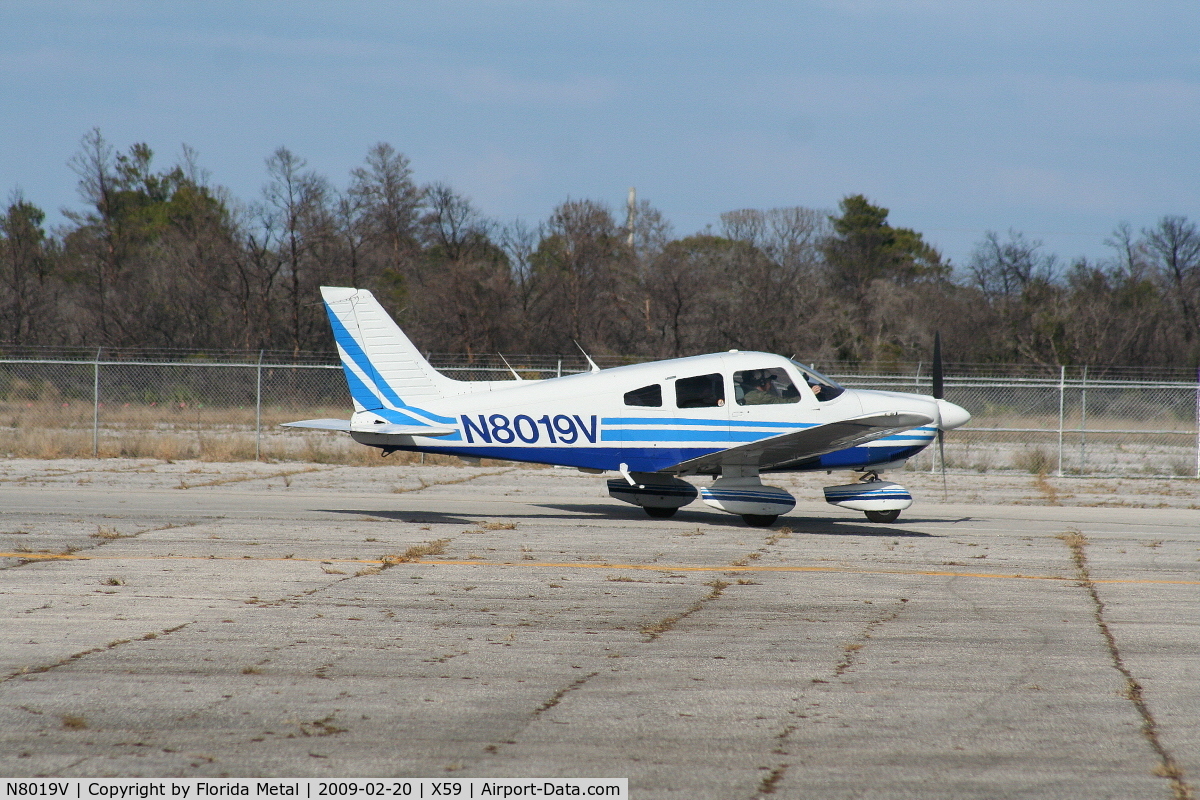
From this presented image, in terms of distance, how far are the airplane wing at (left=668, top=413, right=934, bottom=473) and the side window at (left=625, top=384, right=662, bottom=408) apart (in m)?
0.89

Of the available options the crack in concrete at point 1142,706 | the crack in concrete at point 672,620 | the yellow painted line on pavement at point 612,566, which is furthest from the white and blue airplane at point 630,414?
the crack in concrete at point 672,620

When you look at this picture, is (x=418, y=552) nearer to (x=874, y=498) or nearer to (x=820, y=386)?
(x=820, y=386)

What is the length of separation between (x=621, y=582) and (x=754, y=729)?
4.25 metres

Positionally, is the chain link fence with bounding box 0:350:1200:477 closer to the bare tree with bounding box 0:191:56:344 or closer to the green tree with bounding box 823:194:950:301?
the bare tree with bounding box 0:191:56:344

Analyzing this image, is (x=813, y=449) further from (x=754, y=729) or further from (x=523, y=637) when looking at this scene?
(x=754, y=729)

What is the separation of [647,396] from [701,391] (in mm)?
710

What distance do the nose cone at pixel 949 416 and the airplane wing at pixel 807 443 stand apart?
1.69 feet

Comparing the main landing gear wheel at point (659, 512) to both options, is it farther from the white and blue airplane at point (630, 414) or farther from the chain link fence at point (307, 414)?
the chain link fence at point (307, 414)

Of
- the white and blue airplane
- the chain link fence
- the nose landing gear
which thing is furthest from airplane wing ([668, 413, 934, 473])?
the chain link fence

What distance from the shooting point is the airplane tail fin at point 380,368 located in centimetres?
1325

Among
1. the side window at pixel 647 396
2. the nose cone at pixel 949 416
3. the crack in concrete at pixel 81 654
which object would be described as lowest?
the crack in concrete at pixel 81 654

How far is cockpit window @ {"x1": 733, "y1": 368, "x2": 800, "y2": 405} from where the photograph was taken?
13453mm

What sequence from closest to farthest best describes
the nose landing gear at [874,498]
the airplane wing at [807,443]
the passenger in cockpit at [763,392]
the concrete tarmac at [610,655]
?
1. the concrete tarmac at [610,655]
2. the airplane wing at [807,443]
3. the passenger in cockpit at [763,392]
4. the nose landing gear at [874,498]

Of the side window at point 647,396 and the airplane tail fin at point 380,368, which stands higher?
the airplane tail fin at point 380,368
